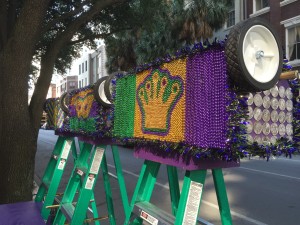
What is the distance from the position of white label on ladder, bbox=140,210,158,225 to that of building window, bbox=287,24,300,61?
18528 mm

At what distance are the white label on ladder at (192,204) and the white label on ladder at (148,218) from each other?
11.3 inches

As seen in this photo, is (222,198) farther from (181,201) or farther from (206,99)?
(206,99)

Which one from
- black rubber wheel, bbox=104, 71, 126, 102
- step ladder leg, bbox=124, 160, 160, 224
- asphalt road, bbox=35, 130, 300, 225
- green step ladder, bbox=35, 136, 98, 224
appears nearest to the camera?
step ladder leg, bbox=124, 160, 160, 224

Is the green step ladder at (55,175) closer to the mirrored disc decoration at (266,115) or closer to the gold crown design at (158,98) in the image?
the gold crown design at (158,98)

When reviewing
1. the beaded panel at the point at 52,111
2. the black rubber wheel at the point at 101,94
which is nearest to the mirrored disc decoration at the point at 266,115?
the black rubber wheel at the point at 101,94

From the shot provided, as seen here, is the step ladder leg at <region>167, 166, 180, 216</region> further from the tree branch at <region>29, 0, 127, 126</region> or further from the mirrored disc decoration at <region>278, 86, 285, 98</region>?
the tree branch at <region>29, 0, 127, 126</region>

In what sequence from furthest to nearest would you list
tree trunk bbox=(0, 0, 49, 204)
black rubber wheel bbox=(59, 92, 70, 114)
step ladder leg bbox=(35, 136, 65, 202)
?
step ladder leg bbox=(35, 136, 65, 202)
tree trunk bbox=(0, 0, 49, 204)
black rubber wheel bbox=(59, 92, 70, 114)

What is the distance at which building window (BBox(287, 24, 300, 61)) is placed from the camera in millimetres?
18750

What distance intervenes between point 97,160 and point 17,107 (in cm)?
197

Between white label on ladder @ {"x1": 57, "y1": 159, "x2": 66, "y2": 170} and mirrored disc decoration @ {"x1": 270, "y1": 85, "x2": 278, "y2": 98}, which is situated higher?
mirrored disc decoration @ {"x1": 270, "y1": 85, "x2": 278, "y2": 98}

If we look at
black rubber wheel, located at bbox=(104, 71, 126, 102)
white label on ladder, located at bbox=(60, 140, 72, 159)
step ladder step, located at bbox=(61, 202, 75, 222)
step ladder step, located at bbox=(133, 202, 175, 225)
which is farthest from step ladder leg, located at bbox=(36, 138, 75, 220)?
step ladder step, located at bbox=(133, 202, 175, 225)

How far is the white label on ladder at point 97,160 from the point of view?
3.14 m

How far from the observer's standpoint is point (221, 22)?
19609 mm

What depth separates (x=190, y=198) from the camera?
182cm
